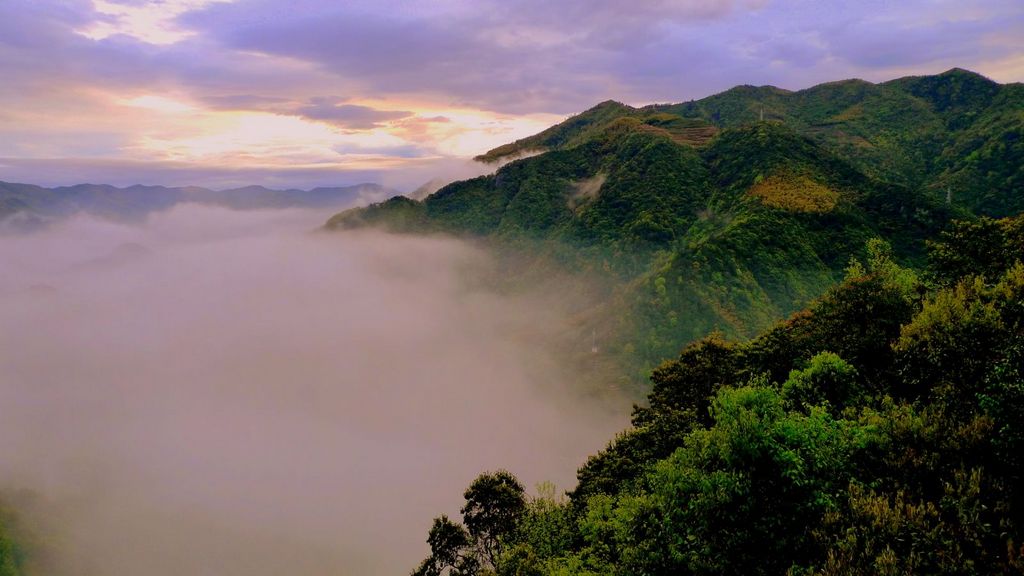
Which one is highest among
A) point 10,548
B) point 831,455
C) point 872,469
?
point 831,455

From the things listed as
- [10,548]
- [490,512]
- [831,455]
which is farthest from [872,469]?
[10,548]

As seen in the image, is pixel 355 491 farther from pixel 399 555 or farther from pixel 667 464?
pixel 667 464

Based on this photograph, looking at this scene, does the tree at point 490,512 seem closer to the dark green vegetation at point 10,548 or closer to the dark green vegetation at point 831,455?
the dark green vegetation at point 831,455

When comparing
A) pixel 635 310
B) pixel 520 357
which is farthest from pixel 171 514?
pixel 635 310

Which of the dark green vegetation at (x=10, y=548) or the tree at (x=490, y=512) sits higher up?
the tree at (x=490, y=512)

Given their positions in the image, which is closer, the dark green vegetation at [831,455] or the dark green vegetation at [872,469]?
the dark green vegetation at [872,469]

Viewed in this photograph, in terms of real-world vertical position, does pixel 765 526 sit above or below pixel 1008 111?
below

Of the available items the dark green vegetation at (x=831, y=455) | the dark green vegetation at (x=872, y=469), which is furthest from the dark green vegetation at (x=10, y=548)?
the dark green vegetation at (x=872, y=469)

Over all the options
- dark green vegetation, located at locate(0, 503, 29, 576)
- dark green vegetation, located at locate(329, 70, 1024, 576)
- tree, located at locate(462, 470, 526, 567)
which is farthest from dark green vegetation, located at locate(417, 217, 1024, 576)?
dark green vegetation, located at locate(0, 503, 29, 576)

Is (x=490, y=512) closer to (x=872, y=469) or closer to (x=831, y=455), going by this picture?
(x=831, y=455)

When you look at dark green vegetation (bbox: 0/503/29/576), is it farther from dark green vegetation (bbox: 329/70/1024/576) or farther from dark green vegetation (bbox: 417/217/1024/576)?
dark green vegetation (bbox: 417/217/1024/576)

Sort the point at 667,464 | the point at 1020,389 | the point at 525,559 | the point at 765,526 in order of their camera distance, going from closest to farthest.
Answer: the point at 1020,389
the point at 765,526
the point at 667,464
the point at 525,559
